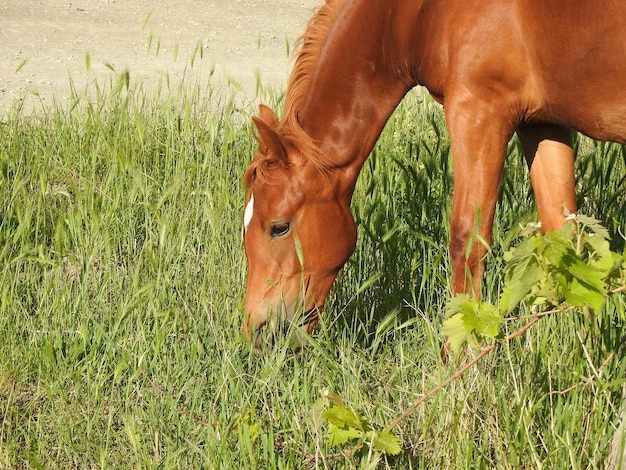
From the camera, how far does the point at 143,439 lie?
246 centimetres

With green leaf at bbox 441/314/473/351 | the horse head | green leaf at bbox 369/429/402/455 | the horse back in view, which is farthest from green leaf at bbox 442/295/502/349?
the horse back

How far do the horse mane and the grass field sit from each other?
463mm

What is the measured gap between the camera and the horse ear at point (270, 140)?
9.15 ft

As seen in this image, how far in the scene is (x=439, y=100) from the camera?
3.11 metres

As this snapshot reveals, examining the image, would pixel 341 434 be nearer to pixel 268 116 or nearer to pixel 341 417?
pixel 341 417

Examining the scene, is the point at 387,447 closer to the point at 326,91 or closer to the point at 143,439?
the point at 143,439

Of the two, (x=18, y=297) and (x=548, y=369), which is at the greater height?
(x=548, y=369)

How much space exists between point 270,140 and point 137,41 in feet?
19.0

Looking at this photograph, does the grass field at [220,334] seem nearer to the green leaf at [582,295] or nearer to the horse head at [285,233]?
the horse head at [285,233]

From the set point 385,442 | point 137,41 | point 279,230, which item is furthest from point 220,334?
point 137,41

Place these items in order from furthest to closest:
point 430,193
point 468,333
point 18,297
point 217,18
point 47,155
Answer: point 217,18 → point 47,155 → point 430,193 → point 18,297 → point 468,333

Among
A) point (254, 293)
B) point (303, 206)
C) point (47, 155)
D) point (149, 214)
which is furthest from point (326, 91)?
point (47, 155)

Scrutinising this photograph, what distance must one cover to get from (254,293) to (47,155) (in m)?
1.57

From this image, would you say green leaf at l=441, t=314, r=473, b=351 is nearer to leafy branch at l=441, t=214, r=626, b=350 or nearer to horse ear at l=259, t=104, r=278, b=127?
leafy branch at l=441, t=214, r=626, b=350
